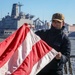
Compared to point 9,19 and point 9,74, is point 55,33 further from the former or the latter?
point 9,19

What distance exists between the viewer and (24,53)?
13.8 ft

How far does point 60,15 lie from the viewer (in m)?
4.52

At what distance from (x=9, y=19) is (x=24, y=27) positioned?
Result: 102831 mm

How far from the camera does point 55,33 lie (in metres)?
4.54

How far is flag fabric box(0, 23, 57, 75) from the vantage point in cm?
407

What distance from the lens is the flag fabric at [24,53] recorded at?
160 inches

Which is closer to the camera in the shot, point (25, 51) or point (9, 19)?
point (25, 51)

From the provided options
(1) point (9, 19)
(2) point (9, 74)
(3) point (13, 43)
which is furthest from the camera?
(1) point (9, 19)

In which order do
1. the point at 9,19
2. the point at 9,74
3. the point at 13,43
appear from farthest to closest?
the point at 9,19
the point at 13,43
the point at 9,74

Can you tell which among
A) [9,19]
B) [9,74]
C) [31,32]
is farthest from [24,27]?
[9,19]

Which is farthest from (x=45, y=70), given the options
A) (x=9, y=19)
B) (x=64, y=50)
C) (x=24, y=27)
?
(x=9, y=19)

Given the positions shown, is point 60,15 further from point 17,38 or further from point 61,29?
point 17,38

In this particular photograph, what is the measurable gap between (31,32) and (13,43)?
295mm

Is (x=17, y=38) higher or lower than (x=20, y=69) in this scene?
higher
